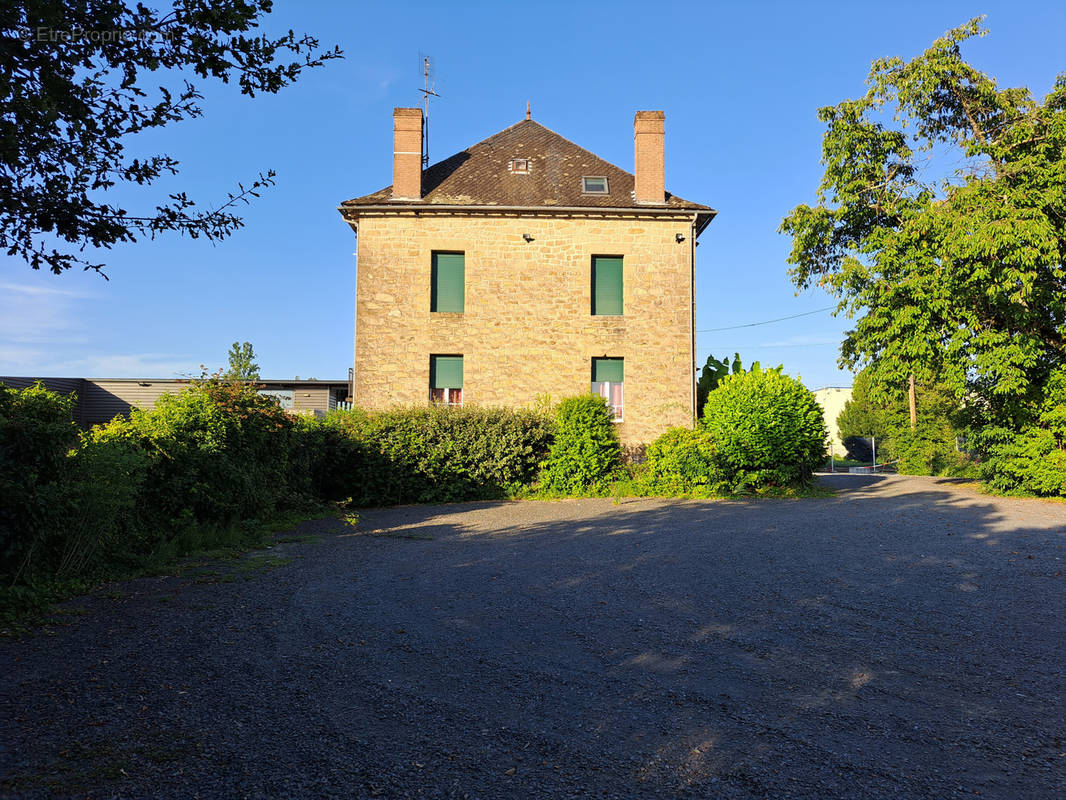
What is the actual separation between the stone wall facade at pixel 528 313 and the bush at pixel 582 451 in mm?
1515

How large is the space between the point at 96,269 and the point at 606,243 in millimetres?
15579

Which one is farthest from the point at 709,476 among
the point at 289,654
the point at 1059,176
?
the point at 289,654

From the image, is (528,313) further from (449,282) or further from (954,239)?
(954,239)

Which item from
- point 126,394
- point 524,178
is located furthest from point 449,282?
point 126,394

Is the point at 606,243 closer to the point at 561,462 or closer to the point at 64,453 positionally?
the point at 561,462

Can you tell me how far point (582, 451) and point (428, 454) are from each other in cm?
377

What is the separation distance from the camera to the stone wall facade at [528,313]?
1806cm

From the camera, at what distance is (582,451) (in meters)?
16.3

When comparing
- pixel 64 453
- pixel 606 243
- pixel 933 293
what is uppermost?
pixel 606 243

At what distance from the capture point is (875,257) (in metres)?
15.5

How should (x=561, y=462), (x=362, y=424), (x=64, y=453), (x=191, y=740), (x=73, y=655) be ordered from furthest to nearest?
(x=561, y=462)
(x=362, y=424)
(x=64, y=453)
(x=73, y=655)
(x=191, y=740)

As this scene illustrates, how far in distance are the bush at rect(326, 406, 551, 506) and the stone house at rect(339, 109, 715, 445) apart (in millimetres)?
2069

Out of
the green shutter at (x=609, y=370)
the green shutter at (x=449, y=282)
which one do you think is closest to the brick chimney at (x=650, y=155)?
the green shutter at (x=609, y=370)

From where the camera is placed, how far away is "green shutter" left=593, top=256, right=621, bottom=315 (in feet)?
61.2
